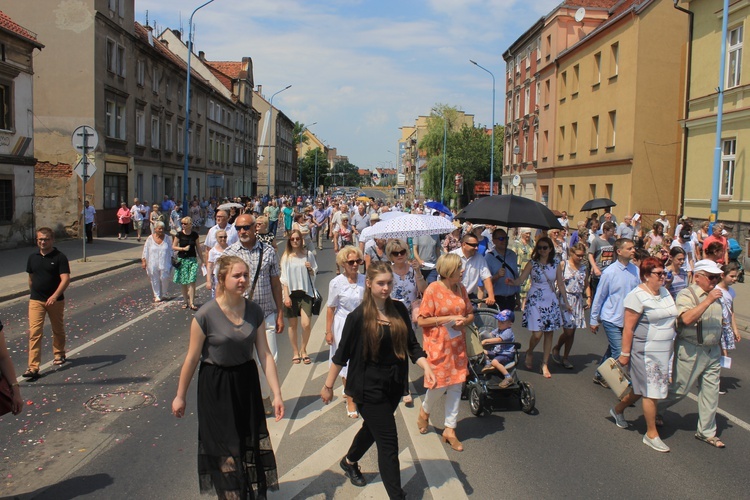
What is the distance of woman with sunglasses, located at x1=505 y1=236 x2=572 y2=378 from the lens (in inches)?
308

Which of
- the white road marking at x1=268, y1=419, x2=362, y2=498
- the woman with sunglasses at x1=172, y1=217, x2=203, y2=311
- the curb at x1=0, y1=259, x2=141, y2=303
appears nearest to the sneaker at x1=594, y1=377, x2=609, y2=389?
the white road marking at x1=268, y1=419, x2=362, y2=498

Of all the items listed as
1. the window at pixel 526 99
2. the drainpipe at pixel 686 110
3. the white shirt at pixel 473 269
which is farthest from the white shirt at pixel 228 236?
the window at pixel 526 99

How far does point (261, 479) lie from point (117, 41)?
31312 mm

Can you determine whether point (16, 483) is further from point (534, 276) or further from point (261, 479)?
point (534, 276)

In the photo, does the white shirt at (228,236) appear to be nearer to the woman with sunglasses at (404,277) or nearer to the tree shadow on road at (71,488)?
the woman with sunglasses at (404,277)

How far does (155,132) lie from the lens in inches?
1473

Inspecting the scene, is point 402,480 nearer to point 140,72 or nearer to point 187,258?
point 187,258

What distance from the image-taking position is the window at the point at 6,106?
21812 mm

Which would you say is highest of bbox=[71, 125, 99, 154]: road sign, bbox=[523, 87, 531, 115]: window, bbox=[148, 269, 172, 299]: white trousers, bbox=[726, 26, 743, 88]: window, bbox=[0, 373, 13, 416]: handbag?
bbox=[523, 87, 531, 115]: window

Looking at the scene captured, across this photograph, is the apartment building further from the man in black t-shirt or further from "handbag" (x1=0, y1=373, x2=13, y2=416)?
"handbag" (x1=0, y1=373, x2=13, y2=416)

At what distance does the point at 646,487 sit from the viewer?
15.5 feet

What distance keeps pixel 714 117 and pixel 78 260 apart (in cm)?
2073

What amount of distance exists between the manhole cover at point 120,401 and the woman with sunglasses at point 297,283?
1943mm

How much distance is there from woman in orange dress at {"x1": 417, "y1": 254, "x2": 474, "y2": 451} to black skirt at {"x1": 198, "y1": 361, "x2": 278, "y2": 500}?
67.6 inches
